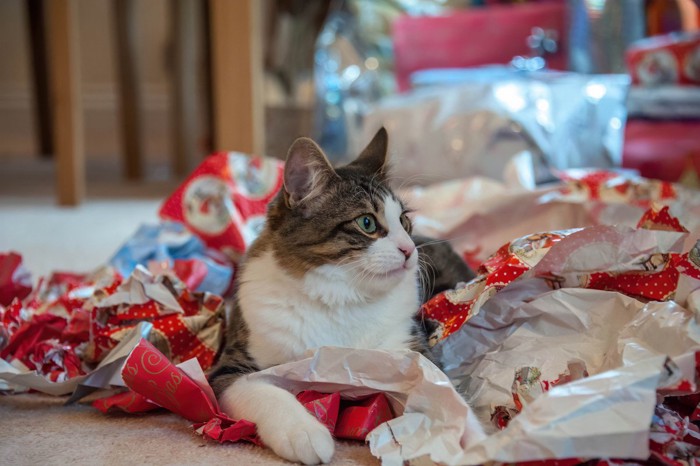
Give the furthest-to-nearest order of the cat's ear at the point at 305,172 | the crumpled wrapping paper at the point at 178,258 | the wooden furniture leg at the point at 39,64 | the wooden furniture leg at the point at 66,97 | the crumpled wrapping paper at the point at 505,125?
the wooden furniture leg at the point at 39,64 → the wooden furniture leg at the point at 66,97 → the crumpled wrapping paper at the point at 505,125 → the crumpled wrapping paper at the point at 178,258 → the cat's ear at the point at 305,172

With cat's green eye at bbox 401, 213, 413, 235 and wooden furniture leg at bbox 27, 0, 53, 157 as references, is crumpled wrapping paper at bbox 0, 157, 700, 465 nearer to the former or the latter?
cat's green eye at bbox 401, 213, 413, 235

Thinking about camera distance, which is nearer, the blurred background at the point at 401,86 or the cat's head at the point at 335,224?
the cat's head at the point at 335,224

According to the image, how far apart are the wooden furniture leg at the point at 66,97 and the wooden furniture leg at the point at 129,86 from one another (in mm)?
730

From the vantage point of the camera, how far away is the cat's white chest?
A: 0.92 m

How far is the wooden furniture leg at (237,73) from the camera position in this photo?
5.83 ft

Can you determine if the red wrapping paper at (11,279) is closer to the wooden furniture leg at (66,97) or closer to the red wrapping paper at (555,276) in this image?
the red wrapping paper at (555,276)

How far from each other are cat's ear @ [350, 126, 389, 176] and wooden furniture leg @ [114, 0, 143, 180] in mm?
2409

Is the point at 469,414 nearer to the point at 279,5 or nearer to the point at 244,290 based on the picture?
the point at 244,290

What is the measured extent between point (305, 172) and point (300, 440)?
1.15 feet

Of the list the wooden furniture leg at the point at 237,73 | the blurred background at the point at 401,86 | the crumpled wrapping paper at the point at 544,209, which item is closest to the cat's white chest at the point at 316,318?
the blurred background at the point at 401,86

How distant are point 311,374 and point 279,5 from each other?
2.63m

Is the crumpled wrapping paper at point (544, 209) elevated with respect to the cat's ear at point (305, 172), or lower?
lower

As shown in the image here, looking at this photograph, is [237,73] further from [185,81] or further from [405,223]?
[185,81]

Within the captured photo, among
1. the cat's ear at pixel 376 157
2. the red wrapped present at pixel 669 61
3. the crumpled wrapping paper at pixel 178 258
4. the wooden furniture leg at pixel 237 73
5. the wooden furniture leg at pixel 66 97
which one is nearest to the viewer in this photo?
the cat's ear at pixel 376 157
